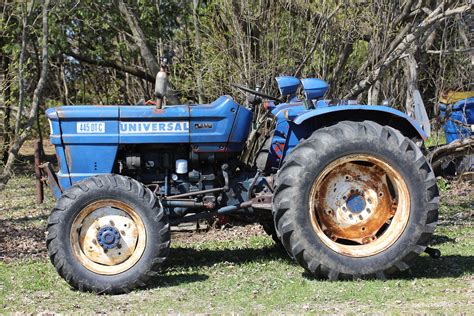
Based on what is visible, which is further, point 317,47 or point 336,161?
point 317,47

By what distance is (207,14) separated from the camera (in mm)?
11008

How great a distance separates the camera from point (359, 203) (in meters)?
6.95

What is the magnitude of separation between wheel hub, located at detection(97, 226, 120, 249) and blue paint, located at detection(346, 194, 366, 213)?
6.89 ft

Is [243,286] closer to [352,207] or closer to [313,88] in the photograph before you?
[352,207]

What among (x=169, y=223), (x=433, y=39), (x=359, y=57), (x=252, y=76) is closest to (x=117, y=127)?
(x=169, y=223)

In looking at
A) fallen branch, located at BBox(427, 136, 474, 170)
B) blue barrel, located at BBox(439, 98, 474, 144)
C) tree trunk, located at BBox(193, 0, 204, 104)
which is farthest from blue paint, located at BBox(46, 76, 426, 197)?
blue barrel, located at BBox(439, 98, 474, 144)

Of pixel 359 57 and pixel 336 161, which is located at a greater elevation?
pixel 359 57

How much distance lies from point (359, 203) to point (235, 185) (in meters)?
1.22

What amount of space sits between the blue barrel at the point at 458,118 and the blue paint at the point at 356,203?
5.98 metres

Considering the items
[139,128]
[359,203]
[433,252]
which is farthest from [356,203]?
[139,128]

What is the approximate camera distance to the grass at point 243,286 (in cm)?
599

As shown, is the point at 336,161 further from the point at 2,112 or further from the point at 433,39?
the point at 2,112

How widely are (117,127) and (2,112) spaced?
8072 mm

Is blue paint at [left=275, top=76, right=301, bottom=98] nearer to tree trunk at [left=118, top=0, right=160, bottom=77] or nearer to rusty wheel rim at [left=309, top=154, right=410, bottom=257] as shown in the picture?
rusty wheel rim at [left=309, top=154, right=410, bottom=257]
